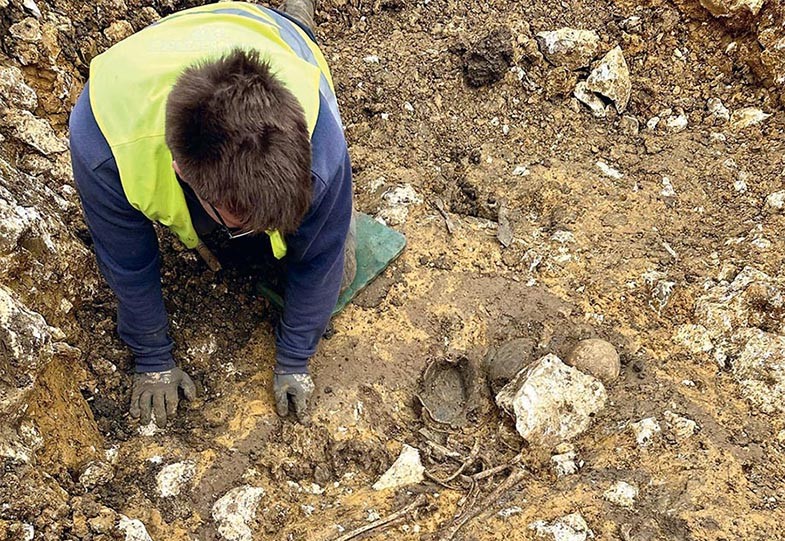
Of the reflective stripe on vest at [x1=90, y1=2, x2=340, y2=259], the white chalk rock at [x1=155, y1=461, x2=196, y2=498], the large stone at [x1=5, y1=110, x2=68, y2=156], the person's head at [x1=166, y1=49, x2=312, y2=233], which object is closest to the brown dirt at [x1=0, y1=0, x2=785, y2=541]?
the white chalk rock at [x1=155, y1=461, x2=196, y2=498]

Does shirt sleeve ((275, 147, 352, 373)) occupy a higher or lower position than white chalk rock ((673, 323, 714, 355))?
higher

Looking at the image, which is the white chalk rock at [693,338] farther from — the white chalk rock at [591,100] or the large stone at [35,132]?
the large stone at [35,132]

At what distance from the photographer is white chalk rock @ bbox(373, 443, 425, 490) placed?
251 cm

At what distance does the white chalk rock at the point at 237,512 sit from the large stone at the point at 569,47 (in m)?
2.74

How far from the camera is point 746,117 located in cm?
365

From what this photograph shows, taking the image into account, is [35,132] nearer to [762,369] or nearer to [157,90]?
[157,90]

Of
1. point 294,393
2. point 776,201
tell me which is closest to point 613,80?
point 776,201

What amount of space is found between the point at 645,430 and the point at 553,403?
0.34 meters

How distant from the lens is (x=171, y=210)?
2004 mm

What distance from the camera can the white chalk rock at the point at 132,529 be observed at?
6.64 feet

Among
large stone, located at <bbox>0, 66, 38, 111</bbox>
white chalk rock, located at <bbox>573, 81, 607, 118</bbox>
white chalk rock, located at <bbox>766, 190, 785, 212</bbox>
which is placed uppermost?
large stone, located at <bbox>0, 66, 38, 111</bbox>

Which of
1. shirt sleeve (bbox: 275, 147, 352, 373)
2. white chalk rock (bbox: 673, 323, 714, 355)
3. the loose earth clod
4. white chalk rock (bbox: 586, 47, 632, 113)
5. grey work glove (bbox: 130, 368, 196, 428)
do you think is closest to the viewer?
shirt sleeve (bbox: 275, 147, 352, 373)

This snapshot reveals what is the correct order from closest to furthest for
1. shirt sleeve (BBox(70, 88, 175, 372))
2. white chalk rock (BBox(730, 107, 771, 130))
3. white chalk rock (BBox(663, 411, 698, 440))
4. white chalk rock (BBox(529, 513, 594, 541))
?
shirt sleeve (BBox(70, 88, 175, 372)) < white chalk rock (BBox(529, 513, 594, 541)) < white chalk rock (BBox(663, 411, 698, 440)) < white chalk rock (BBox(730, 107, 771, 130))

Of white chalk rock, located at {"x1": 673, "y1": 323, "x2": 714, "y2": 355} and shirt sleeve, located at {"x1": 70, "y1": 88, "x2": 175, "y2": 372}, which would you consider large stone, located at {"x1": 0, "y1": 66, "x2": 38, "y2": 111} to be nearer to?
shirt sleeve, located at {"x1": 70, "y1": 88, "x2": 175, "y2": 372}
